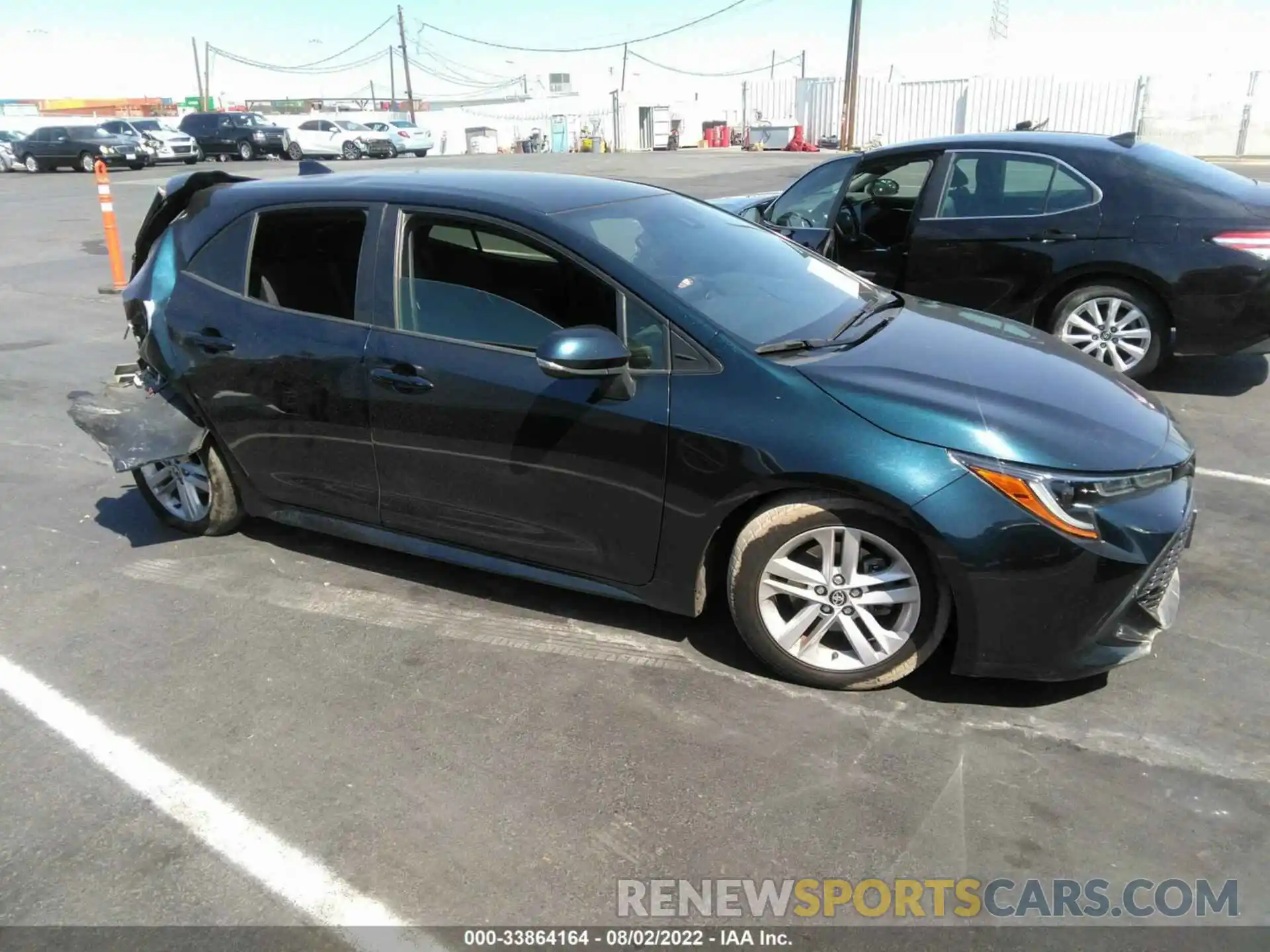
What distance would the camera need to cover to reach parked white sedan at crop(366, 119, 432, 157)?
1604 inches

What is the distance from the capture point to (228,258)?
4184 millimetres

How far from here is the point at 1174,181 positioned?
6.05m

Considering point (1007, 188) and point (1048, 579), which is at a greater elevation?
point (1007, 188)

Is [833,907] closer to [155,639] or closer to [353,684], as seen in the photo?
[353,684]

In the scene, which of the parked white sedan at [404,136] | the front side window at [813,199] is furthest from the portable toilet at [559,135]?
the front side window at [813,199]

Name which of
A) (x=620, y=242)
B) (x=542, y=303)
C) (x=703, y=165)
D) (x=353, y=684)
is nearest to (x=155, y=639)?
(x=353, y=684)

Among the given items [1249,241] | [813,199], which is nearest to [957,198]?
[813,199]

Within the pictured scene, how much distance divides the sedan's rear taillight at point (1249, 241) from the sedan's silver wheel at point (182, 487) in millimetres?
5821

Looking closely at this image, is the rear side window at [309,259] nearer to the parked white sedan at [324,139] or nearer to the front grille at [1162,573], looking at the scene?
the front grille at [1162,573]

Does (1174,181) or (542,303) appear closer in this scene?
(542,303)

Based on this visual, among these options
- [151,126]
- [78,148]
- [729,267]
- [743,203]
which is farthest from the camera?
[151,126]

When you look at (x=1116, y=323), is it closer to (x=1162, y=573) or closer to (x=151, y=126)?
(x=1162, y=573)

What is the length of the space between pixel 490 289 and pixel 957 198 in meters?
4.13

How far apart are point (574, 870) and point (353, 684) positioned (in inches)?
48.6
